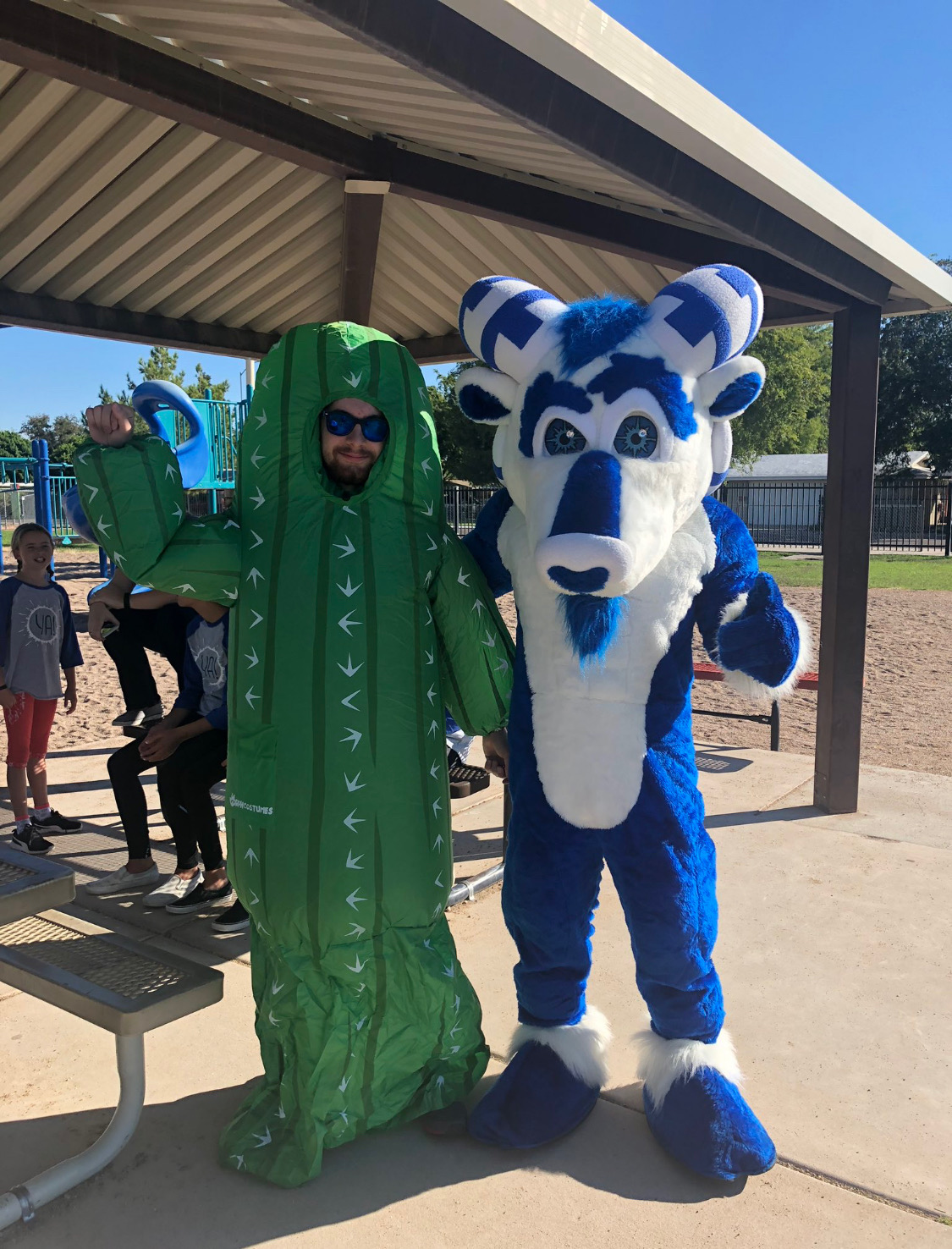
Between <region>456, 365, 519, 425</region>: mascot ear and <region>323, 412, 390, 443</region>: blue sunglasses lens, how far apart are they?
0.98 feet

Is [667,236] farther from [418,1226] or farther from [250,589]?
[418,1226]

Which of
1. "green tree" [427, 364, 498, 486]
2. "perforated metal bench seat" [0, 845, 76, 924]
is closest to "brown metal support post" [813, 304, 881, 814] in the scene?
"perforated metal bench seat" [0, 845, 76, 924]

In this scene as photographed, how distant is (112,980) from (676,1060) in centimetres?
140

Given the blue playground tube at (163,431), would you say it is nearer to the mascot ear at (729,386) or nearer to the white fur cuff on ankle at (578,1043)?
the mascot ear at (729,386)

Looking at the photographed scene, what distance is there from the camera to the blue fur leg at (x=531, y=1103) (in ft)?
8.07

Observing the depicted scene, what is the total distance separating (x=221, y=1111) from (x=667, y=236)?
3.65 m

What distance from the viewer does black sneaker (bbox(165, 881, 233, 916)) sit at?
390 centimetres

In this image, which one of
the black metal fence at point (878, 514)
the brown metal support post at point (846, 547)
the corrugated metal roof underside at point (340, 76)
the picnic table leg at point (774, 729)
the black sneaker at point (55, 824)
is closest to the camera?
the corrugated metal roof underside at point (340, 76)

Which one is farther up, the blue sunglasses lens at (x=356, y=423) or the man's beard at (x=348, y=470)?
the blue sunglasses lens at (x=356, y=423)

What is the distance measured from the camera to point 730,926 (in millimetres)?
3793

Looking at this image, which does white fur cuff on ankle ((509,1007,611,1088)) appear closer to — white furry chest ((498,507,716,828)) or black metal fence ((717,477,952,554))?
white furry chest ((498,507,716,828))

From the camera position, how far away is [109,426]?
2311 millimetres

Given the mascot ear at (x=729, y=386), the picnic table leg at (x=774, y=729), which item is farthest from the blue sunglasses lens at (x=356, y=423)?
the picnic table leg at (x=774, y=729)

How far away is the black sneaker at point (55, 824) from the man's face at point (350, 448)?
3.19 metres
